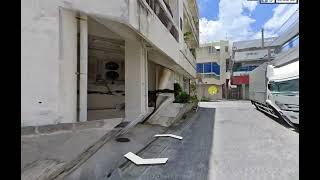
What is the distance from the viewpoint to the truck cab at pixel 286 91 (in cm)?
1110

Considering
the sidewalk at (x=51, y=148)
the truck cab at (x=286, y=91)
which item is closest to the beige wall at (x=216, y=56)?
the truck cab at (x=286, y=91)

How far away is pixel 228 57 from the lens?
51688 millimetres

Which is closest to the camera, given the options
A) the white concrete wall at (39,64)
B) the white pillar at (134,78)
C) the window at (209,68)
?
the white concrete wall at (39,64)

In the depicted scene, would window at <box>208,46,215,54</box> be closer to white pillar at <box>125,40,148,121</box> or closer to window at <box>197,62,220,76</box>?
window at <box>197,62,220,76</box>

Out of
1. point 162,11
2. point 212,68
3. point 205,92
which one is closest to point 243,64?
point 212,68

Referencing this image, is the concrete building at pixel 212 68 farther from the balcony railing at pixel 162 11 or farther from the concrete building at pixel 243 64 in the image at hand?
the balcony railing at pixel 162 11

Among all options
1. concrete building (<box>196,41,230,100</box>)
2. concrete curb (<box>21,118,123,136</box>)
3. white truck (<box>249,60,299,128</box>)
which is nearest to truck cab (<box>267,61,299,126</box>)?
white truck (<box>249,60,299,128</box>)

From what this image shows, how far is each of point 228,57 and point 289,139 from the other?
43.0 metres

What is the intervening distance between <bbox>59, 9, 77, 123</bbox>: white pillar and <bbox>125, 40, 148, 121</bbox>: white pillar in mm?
4412

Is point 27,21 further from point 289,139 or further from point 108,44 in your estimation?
point 289,139

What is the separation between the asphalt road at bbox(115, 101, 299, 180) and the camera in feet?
19.9

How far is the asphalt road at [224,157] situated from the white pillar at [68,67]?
1971 millimetres

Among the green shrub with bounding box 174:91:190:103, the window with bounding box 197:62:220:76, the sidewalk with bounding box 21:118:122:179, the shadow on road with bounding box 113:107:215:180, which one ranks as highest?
the window with bounding box 197:62:220:76
